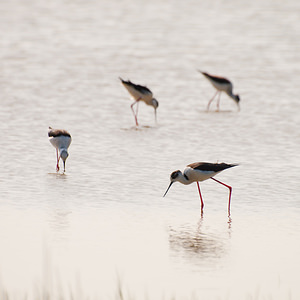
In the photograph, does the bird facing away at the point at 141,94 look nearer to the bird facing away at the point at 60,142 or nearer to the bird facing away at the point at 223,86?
the bird facing away at the point at 223,86

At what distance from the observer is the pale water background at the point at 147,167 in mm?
6574

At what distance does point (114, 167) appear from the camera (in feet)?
34.4

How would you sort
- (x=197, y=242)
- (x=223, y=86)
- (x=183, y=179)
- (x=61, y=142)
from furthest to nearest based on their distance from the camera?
(x=223, y=86)
(x=61, y=142)
(x=183, y=179)
(x=197, y=242)

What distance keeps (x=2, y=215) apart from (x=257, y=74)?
11454mm

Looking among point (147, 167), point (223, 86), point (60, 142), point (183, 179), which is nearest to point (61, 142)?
point (60, 142)

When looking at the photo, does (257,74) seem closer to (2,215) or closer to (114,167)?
(114,167)

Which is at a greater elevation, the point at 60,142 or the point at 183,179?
the point at 60,142

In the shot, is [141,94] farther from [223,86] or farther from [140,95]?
[223,86]

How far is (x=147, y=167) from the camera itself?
10.6 meters

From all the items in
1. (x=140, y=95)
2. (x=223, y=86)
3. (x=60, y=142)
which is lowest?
(x=60, y=142)

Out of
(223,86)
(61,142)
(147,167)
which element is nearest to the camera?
(147,167)

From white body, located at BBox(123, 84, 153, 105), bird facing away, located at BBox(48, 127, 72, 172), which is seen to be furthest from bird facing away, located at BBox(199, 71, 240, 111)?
bird facing away, located at BBox(48, 127, 72, 172)

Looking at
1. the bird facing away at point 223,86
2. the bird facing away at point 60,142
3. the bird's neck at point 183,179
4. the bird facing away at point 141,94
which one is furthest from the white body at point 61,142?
the bird facing away at point 223,86

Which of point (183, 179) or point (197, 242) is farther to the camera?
point (183, 179)
